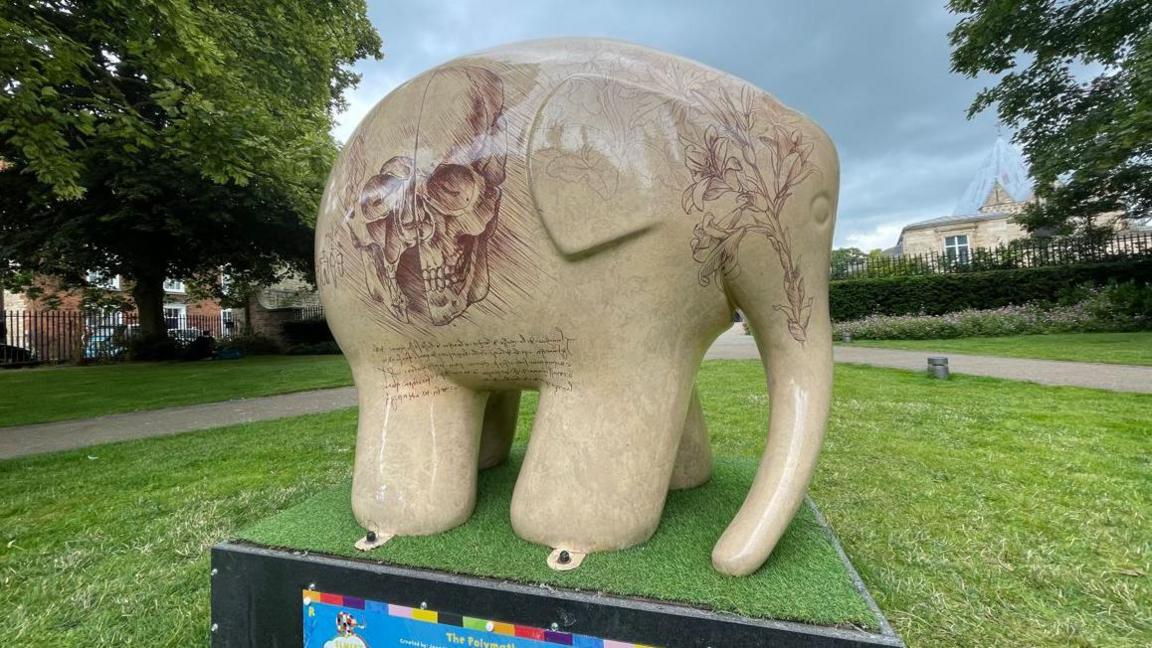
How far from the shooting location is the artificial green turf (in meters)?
1.39

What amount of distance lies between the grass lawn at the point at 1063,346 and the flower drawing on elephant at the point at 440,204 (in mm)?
10605

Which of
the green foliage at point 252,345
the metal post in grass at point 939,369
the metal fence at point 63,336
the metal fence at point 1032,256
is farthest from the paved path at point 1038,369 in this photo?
the metal fence at point 63,336

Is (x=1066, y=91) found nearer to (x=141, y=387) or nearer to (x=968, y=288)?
(x=968, y=288)

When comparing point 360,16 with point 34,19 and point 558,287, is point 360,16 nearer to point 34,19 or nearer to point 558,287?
point 34,19

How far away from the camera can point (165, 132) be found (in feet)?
18.0

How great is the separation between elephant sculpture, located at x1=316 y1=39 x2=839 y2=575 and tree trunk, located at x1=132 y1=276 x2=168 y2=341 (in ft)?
54.7

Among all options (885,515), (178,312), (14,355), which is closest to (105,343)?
(14,355)

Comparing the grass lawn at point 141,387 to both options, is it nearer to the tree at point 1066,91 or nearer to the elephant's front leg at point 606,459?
the elephant's front leg at point 606,459

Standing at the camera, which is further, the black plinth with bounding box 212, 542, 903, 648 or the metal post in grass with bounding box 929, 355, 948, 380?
the metal post in grass with bounding box 929, 355, 948, 380

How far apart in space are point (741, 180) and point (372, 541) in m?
1.53

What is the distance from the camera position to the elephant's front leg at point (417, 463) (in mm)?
1779

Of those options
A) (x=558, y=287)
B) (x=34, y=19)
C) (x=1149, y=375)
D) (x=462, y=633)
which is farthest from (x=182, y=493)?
(x=1149, y=375)

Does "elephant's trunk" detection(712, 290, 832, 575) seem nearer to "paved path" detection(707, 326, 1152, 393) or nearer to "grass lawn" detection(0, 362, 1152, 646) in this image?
"grass lawn" detection(0, 362, 1152, 646)

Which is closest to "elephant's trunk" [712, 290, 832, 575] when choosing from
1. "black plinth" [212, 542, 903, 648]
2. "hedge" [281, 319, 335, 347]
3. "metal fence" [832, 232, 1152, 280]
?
"black plinth" [212, 542, 903, 648]
